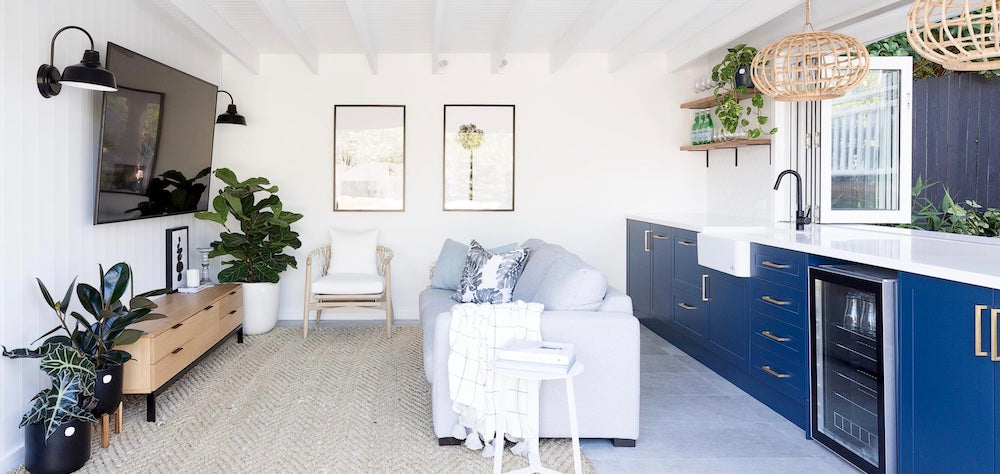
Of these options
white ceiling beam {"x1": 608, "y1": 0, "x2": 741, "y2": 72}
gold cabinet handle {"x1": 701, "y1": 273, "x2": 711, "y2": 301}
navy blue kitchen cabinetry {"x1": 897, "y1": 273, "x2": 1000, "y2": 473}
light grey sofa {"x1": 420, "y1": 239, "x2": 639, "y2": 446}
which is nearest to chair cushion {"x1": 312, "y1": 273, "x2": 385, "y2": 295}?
light grey sofa {"x1": 420, "y1": 239, "x2": 639, "y2": 446}

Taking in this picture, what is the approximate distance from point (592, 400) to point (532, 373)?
0.74 meters

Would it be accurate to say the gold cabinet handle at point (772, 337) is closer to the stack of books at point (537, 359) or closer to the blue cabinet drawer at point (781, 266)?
the blue cabinet drawer at point (781, 266)

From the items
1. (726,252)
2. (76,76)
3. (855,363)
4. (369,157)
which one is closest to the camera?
(855,363)

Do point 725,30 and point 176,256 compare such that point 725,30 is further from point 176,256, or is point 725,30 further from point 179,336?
point 176,256

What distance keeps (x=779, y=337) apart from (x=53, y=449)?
3423 millimetres

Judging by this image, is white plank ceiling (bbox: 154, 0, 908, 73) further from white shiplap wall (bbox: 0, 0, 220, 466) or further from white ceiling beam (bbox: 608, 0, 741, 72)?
white shiplap wall (bbox: 0, 0, 220, 466)

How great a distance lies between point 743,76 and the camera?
195 inches

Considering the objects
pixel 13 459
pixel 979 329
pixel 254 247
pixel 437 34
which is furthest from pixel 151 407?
pixel 979 329

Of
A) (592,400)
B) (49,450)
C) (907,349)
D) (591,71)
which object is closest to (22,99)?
(49,450)

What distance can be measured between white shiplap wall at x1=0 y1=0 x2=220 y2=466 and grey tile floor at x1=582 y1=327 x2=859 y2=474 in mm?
2633

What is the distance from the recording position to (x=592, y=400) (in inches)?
123

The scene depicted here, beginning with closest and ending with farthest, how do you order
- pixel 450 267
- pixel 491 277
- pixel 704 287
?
pixel 491 277 → pixel 704 287 → pixel 450 267

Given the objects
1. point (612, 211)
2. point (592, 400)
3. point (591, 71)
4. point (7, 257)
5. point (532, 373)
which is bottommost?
point (592, 400)

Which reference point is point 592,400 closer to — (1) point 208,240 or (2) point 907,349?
(2) point 907,349
